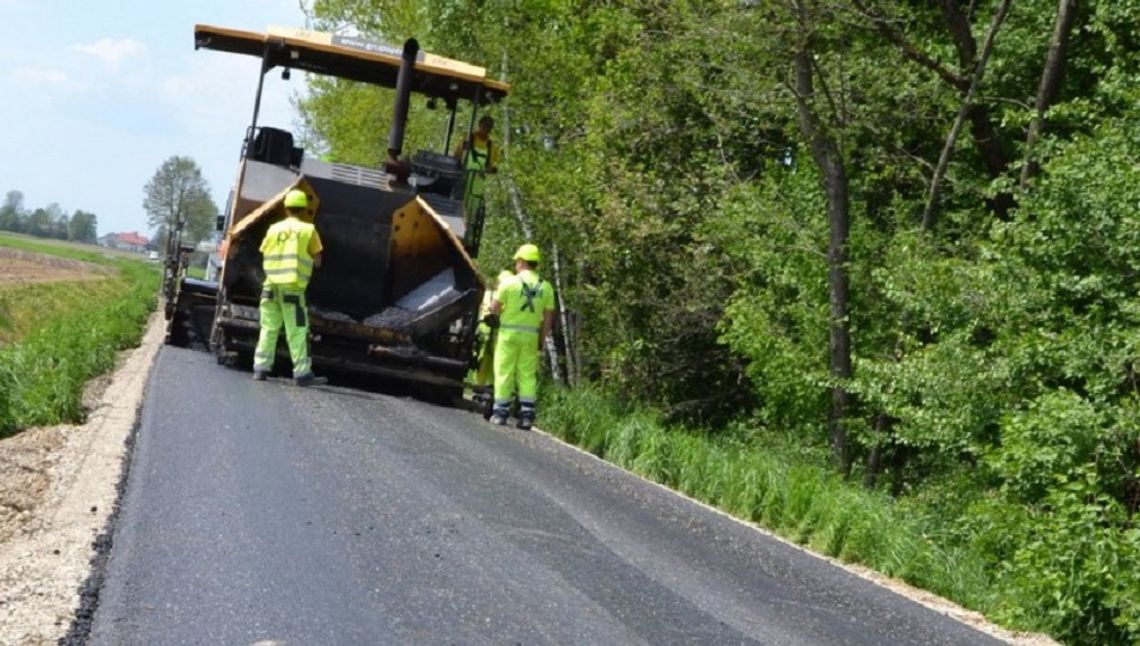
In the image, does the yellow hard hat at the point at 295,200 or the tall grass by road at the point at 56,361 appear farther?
the yellow hard hat at the point at 295,200

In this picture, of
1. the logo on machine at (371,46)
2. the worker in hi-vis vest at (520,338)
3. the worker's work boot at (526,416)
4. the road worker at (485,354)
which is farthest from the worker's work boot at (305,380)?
the logo on machine at (371,46)

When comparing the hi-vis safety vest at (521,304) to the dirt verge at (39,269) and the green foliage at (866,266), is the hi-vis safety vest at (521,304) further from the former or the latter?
the dirt verge at (39,269)

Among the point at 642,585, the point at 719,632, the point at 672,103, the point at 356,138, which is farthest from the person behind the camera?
the point at 356,138

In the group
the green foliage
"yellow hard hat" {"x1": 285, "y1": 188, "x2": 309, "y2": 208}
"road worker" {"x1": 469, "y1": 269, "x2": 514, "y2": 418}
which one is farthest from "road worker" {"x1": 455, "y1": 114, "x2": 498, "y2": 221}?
"yellow hard hat" {"x1": 285, "y1": 188, "x2": 309, "y2": 208}

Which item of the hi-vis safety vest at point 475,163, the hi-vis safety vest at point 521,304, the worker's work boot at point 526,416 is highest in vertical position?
the hi-vis safety vest at point 475,163

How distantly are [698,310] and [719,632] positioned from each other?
11.8 meters

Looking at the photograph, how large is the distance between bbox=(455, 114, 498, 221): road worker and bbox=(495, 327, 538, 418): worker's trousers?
2.31 metres

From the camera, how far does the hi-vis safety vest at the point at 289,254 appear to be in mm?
13367

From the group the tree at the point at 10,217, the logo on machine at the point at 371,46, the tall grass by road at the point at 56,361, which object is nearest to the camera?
the tall grass by road at the point at 56,361

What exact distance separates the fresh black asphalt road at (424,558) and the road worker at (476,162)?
5.58 meters

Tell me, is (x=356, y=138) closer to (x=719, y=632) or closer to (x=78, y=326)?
(x=78, y=326)

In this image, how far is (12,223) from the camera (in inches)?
7264

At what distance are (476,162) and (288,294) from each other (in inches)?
128

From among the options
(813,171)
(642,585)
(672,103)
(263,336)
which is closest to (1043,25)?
(813,171)
